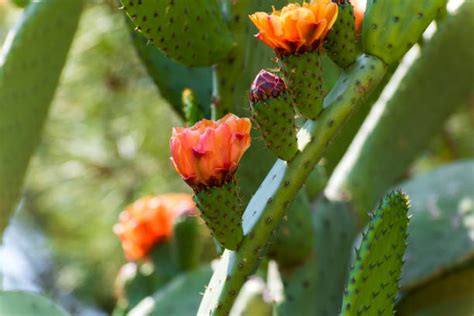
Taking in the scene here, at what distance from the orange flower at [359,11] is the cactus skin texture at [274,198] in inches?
5.7

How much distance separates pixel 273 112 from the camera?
45.0 inches

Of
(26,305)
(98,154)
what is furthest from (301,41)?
(98,154)

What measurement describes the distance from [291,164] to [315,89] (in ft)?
0.34

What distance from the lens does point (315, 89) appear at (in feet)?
3.90

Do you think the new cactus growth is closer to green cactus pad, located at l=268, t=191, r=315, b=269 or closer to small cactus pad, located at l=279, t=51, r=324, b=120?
small cactus pad, located at l=279, t=51, r=324, b=120

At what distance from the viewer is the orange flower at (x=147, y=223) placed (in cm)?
195

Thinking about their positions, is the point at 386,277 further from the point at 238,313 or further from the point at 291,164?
the point at 238,313

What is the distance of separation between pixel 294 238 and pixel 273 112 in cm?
50

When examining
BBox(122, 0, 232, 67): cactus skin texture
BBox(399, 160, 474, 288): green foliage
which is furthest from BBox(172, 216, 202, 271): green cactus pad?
BBox(122, 0, 232, 67): cactus skin texture

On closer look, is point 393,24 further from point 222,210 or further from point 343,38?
point 222,210

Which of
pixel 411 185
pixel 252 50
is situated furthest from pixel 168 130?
pixel 252 50

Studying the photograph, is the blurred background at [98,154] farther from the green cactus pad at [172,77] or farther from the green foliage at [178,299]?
the green cactus pad at [172,77]

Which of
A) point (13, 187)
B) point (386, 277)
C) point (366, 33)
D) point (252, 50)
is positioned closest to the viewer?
point (386, 277)

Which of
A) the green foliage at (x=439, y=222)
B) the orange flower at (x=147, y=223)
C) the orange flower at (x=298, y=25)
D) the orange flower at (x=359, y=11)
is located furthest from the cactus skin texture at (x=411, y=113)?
the orange flower at (x=298, y=25)
